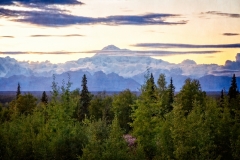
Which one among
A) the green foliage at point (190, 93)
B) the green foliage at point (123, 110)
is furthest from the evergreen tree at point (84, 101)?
the green foliage at point (190, 93)

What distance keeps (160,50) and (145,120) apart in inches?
343

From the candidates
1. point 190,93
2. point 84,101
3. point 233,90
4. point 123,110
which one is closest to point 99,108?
point 84,101

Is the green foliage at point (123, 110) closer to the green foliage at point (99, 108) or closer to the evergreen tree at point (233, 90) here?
the green foliage at point (99, 108)

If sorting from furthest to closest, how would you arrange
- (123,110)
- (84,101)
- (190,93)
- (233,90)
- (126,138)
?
(84,101) → (233,90) → (123,110) → (190,93) → (126,138)

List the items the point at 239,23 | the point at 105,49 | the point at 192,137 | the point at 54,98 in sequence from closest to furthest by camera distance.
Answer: the point at 192,137 < the point at 54,98 < the point at 239,23 < the point at 105,49

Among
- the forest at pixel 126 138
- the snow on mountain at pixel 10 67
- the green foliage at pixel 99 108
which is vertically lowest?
the green foliage at pixel 99 108

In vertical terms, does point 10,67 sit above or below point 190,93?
above

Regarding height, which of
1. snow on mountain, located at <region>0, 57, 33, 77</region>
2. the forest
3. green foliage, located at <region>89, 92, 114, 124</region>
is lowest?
green foliage, located at <region>89, 92, 114, 124</region>

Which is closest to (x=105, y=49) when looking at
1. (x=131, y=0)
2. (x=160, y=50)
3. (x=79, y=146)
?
(x=160, y=50)

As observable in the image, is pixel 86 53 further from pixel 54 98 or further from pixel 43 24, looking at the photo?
pixel 54 98

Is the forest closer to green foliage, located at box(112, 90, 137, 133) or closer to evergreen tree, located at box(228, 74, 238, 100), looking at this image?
green foliage, located at box(112, 90, 137, 133)

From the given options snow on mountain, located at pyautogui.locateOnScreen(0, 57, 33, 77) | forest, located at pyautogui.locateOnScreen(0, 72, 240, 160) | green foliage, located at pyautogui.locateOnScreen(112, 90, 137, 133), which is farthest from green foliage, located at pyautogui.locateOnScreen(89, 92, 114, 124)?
forest, located at pyautogui.locateOnScreen(0, 72, 240, 160)

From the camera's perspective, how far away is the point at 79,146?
1488cm

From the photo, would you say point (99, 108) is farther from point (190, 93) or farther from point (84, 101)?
point (190, 93)
